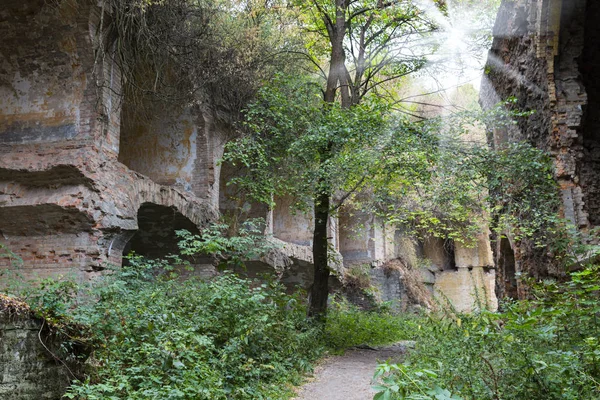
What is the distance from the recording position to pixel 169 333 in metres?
5.96

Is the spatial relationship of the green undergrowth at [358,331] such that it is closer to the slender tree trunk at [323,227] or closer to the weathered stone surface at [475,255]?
the slender tree trunk at [323,227]

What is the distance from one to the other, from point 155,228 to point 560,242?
23.6 feet

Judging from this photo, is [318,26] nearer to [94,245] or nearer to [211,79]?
[211,79]

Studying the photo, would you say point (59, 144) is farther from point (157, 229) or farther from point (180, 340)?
point (180, 340)

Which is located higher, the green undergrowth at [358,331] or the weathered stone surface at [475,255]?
the weathered stone surface at [475,255]

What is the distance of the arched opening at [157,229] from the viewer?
35.0ft

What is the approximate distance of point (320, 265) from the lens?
1137 centimetres

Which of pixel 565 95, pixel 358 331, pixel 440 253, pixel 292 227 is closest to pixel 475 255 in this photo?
pixel 440 253

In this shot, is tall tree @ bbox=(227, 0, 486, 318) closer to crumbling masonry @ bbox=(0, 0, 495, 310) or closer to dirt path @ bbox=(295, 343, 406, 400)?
dirt path @ bbox=(295, 343, 406, 400)

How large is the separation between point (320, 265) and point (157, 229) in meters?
3.26

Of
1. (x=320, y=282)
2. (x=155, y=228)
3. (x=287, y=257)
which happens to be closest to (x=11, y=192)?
(x=155, y=228)

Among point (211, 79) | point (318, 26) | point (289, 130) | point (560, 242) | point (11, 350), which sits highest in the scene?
point (318, 26)

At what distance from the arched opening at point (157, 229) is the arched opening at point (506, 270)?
6.51 meters

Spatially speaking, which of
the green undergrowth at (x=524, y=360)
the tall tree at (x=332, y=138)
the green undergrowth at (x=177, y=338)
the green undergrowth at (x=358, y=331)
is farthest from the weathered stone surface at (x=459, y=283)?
the green undergrowth at (x=524, y=360)
